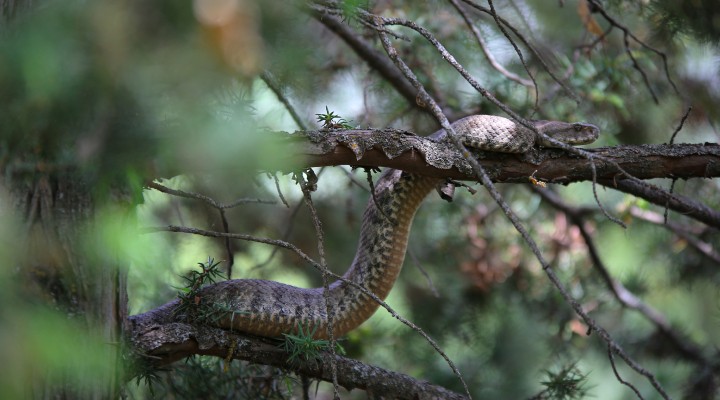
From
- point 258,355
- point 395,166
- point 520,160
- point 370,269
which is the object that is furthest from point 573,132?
point 258,355

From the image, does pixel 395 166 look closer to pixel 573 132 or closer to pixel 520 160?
pixel 520 160

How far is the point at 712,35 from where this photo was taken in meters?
4.95

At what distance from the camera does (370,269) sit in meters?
4.61

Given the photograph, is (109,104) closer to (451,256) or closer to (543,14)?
(451,256)

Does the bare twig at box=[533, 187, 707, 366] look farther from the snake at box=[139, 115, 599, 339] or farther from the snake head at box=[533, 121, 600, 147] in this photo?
the snake at box=[139, 115, 599, 339]

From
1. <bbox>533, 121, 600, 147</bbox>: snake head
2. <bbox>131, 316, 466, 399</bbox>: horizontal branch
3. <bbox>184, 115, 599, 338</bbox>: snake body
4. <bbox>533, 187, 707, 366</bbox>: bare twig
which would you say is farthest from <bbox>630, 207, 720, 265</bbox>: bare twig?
<bbox>131, 316, 466, 399</bbox>: horizontal branch

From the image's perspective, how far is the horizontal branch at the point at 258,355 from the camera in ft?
11.0

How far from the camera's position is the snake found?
3.89 meters

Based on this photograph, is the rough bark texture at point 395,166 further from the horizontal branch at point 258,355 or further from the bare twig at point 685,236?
the bare twig at point 685,236

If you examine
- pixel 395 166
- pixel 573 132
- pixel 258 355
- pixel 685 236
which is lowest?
pixel 258 355

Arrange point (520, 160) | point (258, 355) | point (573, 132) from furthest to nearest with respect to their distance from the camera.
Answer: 1. point (573, 132)
2. point (520, 160)
3. point (258, 355)

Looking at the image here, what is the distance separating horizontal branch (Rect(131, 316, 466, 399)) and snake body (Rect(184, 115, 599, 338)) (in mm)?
130

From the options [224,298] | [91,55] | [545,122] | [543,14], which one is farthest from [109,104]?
[543,14]

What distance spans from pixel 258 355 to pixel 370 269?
1.08 metres
